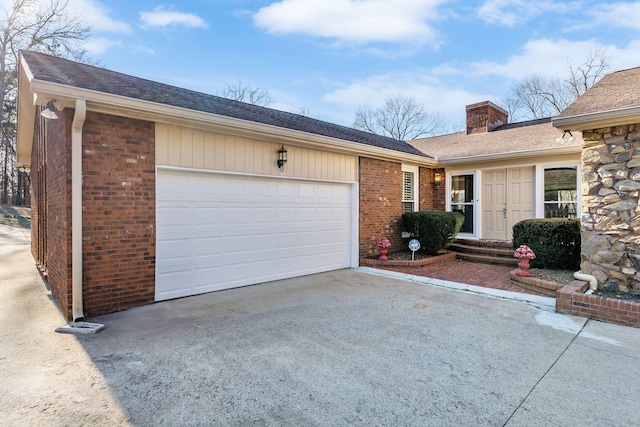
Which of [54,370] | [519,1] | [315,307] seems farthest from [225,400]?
[519,1]

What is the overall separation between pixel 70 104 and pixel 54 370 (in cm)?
307

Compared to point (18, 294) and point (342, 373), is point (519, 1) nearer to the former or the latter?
point (342, 373)

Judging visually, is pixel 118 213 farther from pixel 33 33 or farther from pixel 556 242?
pixel 33 33

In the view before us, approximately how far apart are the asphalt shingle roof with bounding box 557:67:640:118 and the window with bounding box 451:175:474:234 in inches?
154

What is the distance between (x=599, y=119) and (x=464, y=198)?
5.15 m

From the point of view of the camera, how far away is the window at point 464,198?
9.59 m

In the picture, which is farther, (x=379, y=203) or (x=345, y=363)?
(x=379, y=203)

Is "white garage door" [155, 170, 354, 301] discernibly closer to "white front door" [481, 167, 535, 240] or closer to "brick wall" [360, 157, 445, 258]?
"brick wall" [360, 157, 445, 258]

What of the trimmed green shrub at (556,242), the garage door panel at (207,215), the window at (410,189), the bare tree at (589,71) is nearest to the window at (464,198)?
the window at (410,189)

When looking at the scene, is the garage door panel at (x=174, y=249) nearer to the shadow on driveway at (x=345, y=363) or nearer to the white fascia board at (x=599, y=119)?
the shadow on driveway at (x=345, y=363)

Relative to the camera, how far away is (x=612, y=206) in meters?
4.82

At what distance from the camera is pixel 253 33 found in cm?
1117

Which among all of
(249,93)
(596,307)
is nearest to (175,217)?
(596,307)

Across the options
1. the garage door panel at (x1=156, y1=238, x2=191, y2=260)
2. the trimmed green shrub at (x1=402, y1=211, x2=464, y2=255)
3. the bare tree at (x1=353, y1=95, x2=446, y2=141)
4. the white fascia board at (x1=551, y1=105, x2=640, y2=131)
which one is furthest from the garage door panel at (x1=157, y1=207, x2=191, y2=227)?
the bare tree at (x1=353, y1=95, x2=446, y2=141)
